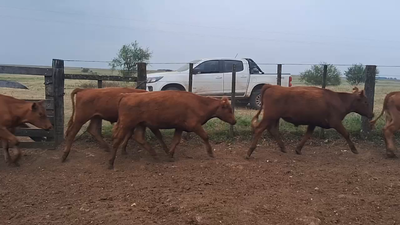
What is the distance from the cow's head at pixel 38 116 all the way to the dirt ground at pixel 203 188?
65 cm

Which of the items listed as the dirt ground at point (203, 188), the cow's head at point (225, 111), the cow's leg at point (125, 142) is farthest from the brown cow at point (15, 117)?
the cow's head at point (225, 111)

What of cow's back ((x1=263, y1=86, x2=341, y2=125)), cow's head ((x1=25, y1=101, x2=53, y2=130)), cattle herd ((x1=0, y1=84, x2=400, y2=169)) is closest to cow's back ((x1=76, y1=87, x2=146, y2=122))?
cattle herd ((x1=0, y1=84, x2=400, y2=169))

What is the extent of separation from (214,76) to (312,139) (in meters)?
5.78

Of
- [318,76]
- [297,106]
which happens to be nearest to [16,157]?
[297,106]

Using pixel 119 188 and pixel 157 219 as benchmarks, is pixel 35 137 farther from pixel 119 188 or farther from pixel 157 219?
pixel 157 219

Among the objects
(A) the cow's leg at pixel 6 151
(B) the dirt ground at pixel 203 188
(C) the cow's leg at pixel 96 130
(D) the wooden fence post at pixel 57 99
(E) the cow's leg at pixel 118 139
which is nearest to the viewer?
(B) the dirt ground at pixel 203 188

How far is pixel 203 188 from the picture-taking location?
678 cm

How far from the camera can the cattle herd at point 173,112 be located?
855cm

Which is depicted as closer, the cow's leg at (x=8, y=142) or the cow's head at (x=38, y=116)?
the cow's leg at (x=8, y=142)

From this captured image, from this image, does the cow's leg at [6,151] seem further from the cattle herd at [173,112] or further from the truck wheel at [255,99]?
the truck wheel at [255,99]

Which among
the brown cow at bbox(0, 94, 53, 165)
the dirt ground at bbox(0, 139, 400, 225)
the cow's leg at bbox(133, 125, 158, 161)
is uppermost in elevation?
the brown cow at bbox(0, 94, 53, 165)

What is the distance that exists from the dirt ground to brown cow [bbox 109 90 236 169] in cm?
52

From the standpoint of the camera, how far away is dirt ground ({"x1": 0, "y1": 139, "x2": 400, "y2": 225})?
558 cm

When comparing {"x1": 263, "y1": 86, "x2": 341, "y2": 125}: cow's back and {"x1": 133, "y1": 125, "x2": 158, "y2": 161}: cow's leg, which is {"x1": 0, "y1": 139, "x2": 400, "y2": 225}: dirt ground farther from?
{"x1": 263, "y1": 86, "x2": 341, "y2": 125}: cow's back
